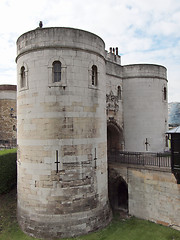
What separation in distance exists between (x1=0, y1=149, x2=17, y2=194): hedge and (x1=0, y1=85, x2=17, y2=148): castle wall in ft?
32.8

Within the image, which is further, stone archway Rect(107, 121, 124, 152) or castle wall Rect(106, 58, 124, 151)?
stone archway Rect(107, 121, 124, 152)

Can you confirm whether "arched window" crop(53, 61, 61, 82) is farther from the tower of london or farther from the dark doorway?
the dark doorway

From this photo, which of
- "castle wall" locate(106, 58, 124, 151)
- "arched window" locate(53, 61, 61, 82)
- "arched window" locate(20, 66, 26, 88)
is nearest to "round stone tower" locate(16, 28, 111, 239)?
"arched window" locate(53, 61, 61, 82)

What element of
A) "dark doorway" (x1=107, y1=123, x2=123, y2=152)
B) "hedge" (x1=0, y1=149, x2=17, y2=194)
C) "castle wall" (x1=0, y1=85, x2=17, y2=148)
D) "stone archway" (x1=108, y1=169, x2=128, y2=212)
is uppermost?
"castle wall" (x1=0, y1=85, x2=17, y2=148)

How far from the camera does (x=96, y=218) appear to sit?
34.9 feet

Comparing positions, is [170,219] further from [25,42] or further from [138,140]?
[25,42]

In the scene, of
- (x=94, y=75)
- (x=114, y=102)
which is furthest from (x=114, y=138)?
(x=94, y=75)

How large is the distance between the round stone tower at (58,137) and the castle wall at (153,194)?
2.64m

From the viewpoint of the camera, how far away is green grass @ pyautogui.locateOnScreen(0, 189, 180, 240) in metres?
10.1

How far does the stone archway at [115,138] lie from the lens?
16.9 metres

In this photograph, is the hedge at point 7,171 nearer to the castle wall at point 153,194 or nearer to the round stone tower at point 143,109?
the castle wall at point 153,194

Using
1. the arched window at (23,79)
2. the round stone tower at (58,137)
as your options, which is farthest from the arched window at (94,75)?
the arched window at (23,79)

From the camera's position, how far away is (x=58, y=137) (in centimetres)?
1010

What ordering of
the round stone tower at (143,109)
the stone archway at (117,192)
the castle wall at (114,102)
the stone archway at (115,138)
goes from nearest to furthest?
the stone archway at (117,192)
the castle wall at (114,102)
the stone archway at (115,138)
the round stone tower at (143,109)
